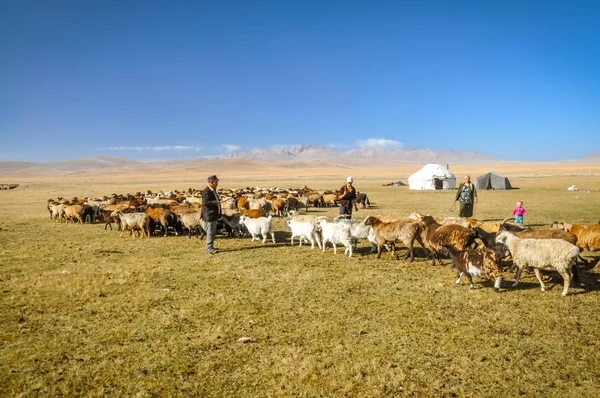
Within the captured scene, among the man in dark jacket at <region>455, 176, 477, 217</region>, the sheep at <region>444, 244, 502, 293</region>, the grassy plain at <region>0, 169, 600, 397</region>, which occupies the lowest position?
the grassy plain at <region>0, 169, 600, 397</region>

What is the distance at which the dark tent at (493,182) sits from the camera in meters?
38.6

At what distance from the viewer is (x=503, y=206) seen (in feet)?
75.0

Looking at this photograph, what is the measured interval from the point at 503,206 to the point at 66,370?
2438cm

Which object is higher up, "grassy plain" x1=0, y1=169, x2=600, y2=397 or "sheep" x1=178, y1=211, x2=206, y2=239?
"sheep" x1=178, y1=211, x2=206, y2=239

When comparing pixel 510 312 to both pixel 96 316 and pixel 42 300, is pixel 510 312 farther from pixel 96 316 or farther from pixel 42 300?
pixel 42 300

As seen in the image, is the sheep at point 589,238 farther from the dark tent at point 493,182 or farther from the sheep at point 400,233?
the dark tent at point 493,182

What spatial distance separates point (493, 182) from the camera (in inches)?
1544

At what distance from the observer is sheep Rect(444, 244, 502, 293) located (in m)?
7.14

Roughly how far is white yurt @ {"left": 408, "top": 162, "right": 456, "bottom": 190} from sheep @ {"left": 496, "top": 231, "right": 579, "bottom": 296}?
33531 millimetres

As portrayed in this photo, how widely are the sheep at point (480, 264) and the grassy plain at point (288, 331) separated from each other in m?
0.34

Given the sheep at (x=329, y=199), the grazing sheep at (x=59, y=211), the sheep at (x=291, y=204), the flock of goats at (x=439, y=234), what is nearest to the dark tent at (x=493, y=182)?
the sheep at (x=329, y=199)

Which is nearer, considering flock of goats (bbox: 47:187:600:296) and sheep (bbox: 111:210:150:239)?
flock of goats (bbox: 47:187:600:296)

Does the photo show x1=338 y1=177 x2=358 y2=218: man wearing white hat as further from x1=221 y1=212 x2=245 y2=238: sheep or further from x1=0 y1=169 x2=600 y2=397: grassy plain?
x1=221 y1=212 x2=245 y2=238: sheep

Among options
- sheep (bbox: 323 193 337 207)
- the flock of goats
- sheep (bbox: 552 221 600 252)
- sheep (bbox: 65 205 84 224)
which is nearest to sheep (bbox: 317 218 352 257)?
the flock of goats
